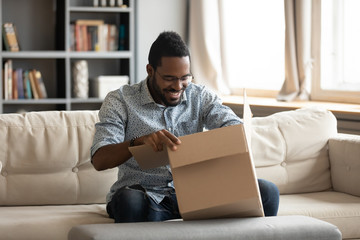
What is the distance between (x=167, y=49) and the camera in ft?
7.83

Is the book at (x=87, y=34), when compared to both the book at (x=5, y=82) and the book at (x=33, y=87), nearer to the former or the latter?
the book at (x=33, y=87)

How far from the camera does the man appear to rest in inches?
88.2

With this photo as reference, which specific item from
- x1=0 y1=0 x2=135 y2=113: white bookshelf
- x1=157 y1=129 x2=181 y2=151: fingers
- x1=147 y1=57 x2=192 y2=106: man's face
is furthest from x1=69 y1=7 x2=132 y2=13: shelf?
x1=157 y1=129 x2=181 y2=151: fingers

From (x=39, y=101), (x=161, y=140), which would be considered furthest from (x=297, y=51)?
(x=161, y=140)

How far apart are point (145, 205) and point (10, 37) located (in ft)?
10.1

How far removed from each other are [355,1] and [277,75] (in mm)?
920

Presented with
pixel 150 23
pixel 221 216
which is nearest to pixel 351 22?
pixel 150 23

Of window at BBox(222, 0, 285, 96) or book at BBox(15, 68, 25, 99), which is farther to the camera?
book at BBox(15, 68, 25, 99)

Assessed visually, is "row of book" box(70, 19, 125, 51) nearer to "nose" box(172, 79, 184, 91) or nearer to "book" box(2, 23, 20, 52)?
"book" box(2, 23, 20, 52)

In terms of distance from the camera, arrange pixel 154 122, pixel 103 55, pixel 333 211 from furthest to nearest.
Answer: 1. pixel 103 55
2. pixel 333 211
3. pixel 154 122

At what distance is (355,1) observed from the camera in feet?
13.6

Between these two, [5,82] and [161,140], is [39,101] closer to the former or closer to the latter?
[5,82]

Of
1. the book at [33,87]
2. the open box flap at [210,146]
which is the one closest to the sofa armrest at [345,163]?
the open box flap at [210,146]

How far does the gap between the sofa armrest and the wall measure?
2.54m
